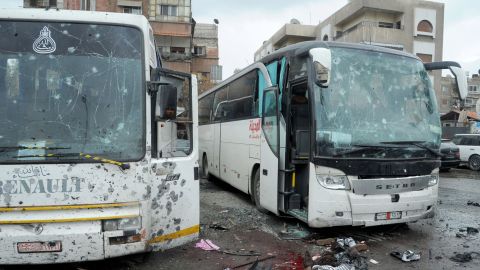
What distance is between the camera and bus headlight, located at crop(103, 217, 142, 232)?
4.38 meters

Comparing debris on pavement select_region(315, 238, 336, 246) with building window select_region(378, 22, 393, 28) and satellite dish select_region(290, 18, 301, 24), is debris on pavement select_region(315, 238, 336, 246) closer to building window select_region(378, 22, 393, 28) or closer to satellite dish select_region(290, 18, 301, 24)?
building window select_region(378, 22, 393, 28)

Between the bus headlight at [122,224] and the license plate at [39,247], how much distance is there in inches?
19.2

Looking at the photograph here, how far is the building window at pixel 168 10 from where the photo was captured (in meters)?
31.4

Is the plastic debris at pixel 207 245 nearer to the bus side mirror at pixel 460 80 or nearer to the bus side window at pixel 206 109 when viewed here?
the bus side mirror at pixel 460 80

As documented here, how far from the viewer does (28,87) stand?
4.36 metres

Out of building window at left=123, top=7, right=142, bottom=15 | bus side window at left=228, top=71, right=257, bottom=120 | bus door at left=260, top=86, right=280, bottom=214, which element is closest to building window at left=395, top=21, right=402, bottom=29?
building window at left=123, top=7, right=142, bottom=15

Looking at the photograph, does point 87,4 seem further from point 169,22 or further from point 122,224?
point 122,224

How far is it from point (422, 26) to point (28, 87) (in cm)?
3446

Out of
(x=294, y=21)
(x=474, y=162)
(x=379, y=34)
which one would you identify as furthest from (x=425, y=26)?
(x=474, y=162)

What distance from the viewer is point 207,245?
244 inches

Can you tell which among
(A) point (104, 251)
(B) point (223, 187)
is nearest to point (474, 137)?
(B) point (223, 187)

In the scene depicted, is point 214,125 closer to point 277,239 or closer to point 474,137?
point 277,239

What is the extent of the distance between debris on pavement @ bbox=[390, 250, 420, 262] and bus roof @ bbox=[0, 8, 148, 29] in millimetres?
4585

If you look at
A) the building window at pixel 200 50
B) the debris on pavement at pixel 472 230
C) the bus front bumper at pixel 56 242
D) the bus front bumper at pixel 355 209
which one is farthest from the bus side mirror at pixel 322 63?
the building window at pixel 200 50
